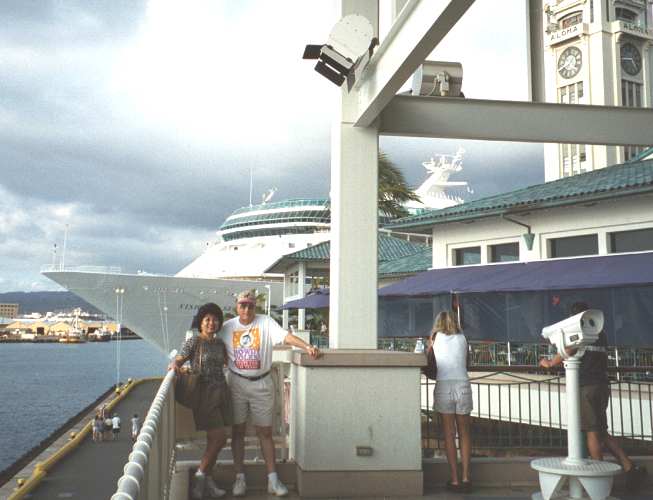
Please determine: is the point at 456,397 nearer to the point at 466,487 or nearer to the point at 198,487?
the point at 466,487

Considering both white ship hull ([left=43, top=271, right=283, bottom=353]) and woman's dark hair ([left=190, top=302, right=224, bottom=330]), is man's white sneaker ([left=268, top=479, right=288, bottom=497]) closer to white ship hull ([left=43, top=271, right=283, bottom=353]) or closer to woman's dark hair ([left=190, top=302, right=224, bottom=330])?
woman's dark hair ([left=190, top=302, right=224, bottom=330])

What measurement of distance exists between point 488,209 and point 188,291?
74.9 feet

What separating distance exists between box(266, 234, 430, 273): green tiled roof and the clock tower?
A: 28562mm

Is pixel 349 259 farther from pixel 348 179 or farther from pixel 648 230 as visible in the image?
pixel 648 230

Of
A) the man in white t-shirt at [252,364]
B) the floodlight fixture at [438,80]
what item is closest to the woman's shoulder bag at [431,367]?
the man in white t-shirt at [252,364]

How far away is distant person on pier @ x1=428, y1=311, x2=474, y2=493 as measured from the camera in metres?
5.48

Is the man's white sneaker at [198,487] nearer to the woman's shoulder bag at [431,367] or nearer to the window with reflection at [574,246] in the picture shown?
the woman's shoulder bag at [431,367]

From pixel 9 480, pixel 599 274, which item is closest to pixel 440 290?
pixel 599 274

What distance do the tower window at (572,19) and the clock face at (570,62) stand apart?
2.30 metres

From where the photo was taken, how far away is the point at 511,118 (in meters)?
6.67

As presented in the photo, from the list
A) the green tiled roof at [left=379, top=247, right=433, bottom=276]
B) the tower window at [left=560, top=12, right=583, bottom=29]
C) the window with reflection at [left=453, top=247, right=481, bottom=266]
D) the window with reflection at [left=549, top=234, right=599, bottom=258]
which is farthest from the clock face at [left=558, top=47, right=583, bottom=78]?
the window with reflection at [left=549, top=234, right=599, bottom=258]

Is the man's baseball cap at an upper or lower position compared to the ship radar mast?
lower

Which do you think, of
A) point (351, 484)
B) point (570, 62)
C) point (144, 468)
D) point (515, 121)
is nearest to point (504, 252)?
point (515, 121)

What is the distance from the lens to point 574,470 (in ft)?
13.4
